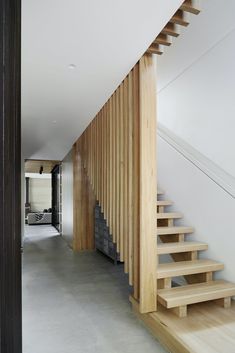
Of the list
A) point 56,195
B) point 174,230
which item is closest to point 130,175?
point 174,230

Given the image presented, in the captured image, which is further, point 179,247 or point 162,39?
point 179,247

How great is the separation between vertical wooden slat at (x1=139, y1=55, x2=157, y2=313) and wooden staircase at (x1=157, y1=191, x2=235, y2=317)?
0.12 m

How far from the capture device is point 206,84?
327 centimetres

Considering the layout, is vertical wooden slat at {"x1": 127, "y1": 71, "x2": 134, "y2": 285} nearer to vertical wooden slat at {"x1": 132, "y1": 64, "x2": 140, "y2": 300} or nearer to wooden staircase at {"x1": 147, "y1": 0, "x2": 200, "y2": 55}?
vertical wooden slat at {"x1": 132, "y1": 64, "x2": 140, "y2": 300}

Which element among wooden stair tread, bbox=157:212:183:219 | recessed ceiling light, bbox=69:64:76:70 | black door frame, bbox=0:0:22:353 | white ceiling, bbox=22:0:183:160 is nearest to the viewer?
black door frame, bbox=0:0:22:353

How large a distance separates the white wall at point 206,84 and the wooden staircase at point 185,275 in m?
1.01

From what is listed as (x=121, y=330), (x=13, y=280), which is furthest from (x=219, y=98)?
(x=13, y=280)

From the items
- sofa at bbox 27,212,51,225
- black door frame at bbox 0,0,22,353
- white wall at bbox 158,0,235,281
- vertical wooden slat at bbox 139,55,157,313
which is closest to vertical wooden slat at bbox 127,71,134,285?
vertical wooden slat at bbox 139,55,157,313

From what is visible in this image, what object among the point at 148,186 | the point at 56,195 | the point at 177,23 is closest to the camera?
the point at 177,23

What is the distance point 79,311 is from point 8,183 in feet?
7.96

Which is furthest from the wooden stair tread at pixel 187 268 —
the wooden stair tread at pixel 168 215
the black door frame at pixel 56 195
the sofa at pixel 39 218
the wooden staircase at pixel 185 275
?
the sofa at pixel 39 218

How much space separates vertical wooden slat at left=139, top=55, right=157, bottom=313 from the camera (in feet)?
8.02

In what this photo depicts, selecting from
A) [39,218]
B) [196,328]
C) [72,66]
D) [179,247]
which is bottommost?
[39,218]

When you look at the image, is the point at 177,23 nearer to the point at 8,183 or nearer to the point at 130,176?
the point at 130,176
